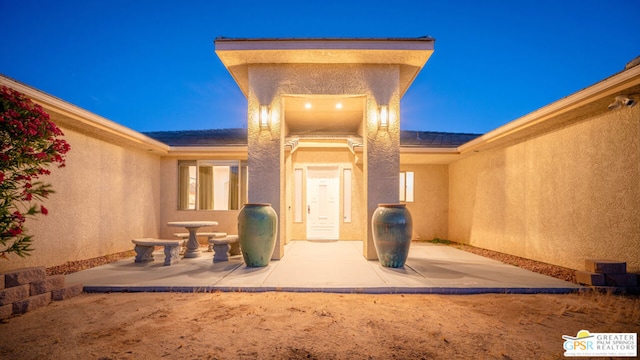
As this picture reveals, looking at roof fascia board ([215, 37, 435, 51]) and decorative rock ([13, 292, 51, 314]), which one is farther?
roof fascia board ([215, 37, 435, 51])

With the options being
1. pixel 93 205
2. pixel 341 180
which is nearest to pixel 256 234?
pixel 93 205

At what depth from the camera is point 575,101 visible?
4.30m

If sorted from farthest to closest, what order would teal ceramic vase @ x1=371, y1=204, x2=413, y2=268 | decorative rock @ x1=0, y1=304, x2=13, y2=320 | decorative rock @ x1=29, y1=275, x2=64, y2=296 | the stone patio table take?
the stone patio table → teal ceramic vase @ x1=371, y1=204, x2=413, y2=268 → decorative rock @ x1=29, y1=275, x2=64, y2=296 → decorative rock @ x1=0, y1=304, x2=13, y2=320

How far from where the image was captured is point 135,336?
2.39m

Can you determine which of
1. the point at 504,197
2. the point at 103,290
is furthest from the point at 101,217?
the point at 504,197

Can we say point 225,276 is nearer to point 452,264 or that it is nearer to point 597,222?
point 452,264

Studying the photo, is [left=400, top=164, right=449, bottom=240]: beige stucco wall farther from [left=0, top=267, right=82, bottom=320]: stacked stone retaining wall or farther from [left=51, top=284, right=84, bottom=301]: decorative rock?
[left=0, top=267, right=82, bottom=320]: stacked stone retaining wall

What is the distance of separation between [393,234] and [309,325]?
2.40 metres

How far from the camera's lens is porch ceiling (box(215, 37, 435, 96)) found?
4906 mm

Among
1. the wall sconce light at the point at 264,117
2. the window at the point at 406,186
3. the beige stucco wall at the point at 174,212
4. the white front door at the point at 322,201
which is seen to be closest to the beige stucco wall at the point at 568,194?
the window at the point at 406,186

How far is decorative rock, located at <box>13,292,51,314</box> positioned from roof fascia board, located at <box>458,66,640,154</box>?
6.96 meters

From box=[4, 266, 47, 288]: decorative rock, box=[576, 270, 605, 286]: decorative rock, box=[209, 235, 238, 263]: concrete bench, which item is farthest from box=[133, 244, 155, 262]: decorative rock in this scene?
box=[576, 270, 605, 286]: decorative rock

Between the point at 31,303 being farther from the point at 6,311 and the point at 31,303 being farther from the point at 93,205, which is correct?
the point at 93,205

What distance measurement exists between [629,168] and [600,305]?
2.25m
